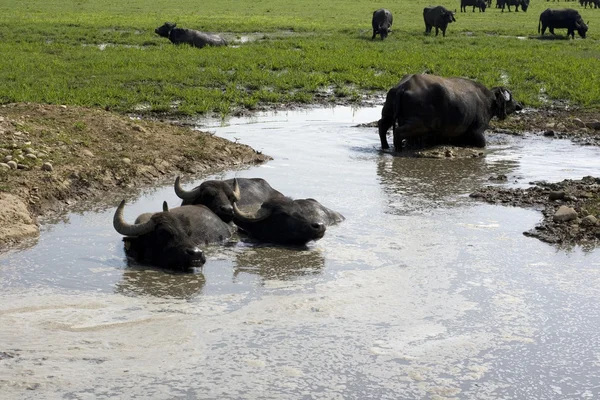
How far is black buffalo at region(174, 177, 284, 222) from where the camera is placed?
8.84 m

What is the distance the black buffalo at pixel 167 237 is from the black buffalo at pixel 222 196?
505 millimetres

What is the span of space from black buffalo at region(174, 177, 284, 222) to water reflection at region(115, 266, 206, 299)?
1293 millimetres

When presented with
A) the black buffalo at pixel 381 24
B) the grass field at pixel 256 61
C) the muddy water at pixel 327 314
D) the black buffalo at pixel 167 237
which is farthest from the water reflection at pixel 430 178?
the black buffalo at pixel 381 24

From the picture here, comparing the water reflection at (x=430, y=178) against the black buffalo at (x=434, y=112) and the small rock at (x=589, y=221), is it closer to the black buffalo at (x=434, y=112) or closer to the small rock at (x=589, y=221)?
the black buffalo at (x=434, y=112)

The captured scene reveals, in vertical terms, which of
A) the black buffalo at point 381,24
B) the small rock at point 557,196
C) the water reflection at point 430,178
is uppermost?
the black buffalo at point 381,24

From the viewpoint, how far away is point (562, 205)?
9797 millimetres

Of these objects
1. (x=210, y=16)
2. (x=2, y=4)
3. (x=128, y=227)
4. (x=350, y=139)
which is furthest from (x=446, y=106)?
(x=2, y=4)

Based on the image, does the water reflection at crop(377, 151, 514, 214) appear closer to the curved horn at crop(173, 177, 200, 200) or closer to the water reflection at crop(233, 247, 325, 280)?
the water reflection at crop(233, 247, 325, 280)

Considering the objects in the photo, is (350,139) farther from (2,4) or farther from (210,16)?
(2,4)

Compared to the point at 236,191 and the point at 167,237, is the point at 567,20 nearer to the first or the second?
the point at 236,191

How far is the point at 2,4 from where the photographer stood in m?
42.5

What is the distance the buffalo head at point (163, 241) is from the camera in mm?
7559

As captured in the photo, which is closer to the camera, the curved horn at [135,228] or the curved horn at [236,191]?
the curved horn at [135,228]

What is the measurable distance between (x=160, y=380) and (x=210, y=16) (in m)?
34.8
